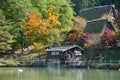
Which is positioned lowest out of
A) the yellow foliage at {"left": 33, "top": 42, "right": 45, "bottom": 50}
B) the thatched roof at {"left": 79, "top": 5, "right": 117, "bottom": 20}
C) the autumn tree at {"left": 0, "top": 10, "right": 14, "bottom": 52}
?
the yellow foliage at {"left": 33, "top": 42, "right": 45, "bottom": 50}

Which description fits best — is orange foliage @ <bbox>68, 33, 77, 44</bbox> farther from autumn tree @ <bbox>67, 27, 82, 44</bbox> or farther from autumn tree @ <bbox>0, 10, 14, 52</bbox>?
autumn tree @ <bbox>0, 10, 14, 52</bbox>

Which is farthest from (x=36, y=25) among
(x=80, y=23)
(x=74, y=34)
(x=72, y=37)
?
(x=80, y=23)

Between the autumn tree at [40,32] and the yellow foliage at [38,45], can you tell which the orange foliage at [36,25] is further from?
the yellow foliage at [38,45]

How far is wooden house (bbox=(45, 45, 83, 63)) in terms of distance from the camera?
165 ft

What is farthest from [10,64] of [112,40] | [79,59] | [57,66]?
[112,40]

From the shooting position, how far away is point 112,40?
48.4 meters

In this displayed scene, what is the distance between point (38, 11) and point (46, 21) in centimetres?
452

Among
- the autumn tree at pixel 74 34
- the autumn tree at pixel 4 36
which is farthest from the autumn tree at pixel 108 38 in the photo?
the autumn tree at pixel 4 36

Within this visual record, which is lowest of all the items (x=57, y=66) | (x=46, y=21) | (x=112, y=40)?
(x=57, y=66)

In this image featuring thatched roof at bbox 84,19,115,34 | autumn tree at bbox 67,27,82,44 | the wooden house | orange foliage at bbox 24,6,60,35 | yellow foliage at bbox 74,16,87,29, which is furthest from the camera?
yellow foliage at bbox 74,16,87,29

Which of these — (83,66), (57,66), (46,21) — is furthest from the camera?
(46,21)

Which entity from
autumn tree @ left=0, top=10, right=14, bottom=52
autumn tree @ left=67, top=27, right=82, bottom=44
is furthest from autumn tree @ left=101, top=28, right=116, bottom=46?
autumn tree @ left=0, top=10, right=14, bottom=52

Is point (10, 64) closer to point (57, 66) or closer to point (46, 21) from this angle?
point (57, 66)

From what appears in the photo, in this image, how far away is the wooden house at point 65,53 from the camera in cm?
5022
